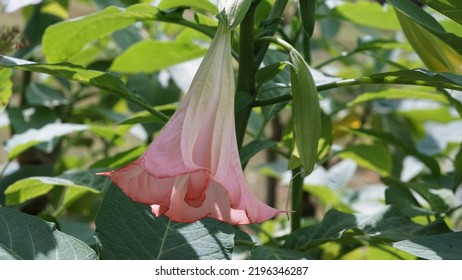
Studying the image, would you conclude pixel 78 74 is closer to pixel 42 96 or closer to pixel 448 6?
pixel 448 6

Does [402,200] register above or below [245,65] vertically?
below

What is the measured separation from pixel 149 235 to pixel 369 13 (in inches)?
23.4

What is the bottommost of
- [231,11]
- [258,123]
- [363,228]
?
[258,123]

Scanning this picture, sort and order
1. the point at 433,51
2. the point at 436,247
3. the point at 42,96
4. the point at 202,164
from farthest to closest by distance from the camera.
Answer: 1. the point at 42,96
2. the point at 433,51
3. the point at 436,247
4. the point at 202,164

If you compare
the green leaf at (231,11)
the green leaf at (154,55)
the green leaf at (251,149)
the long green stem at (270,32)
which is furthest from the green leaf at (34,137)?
the green leaf at (231,11)

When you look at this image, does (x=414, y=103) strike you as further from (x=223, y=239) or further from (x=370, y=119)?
(x=223, y=239)

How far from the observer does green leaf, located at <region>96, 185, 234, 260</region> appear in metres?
0.73

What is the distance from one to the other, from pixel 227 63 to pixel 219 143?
3.1 inches

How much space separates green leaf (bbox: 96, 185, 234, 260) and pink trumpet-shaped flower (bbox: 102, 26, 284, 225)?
0.26 ft

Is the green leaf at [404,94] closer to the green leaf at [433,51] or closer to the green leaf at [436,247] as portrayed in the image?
the green leaf at [433,51]

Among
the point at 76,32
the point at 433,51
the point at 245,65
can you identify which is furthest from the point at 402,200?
the point at 76,32

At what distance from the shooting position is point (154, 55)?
116cm

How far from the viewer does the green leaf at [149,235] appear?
0.73 meters

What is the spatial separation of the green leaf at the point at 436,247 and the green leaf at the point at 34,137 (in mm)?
581
